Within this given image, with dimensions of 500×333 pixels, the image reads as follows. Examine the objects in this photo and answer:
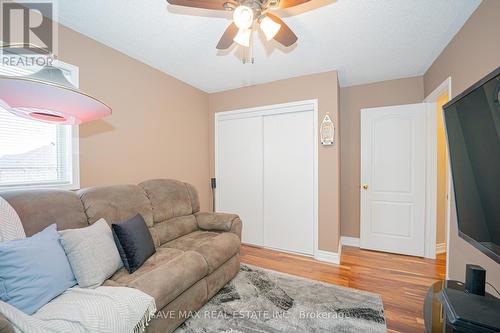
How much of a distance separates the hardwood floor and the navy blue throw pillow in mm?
1534

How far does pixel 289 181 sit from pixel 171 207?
168cm

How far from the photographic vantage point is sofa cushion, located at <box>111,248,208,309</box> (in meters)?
1.36

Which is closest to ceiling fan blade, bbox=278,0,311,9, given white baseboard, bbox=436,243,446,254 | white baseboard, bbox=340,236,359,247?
white baseboard, bbox=340,236,359,247

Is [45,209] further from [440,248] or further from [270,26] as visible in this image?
[440,248]

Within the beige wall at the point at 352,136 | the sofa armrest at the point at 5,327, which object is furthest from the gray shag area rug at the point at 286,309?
the beige wall at the point at 352,136

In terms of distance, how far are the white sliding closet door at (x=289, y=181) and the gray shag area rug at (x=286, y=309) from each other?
2.88 ft

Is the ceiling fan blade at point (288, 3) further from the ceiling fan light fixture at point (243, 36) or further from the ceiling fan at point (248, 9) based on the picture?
the ceiling fan light fixture at point (243, 36)

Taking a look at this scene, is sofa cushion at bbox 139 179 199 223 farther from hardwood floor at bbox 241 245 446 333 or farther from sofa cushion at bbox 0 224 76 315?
hardwood floor at bbox 241 245 446 333

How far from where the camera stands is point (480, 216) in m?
1.12

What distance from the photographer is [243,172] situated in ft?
11.6

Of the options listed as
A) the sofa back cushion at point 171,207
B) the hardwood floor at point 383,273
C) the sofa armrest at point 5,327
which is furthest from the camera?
the sofa back cushion at point 171,207

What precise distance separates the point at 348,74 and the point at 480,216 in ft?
7.95

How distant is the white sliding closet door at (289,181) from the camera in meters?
3.06

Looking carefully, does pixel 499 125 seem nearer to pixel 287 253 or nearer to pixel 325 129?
pixel 325 129
